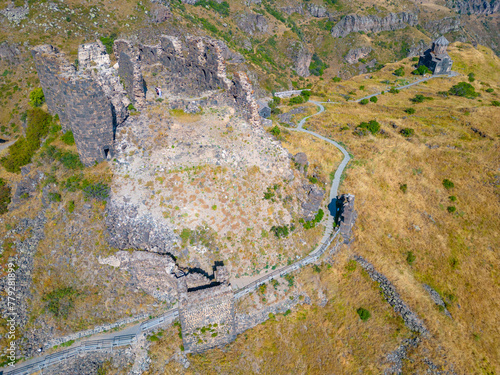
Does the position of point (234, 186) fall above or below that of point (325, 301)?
above

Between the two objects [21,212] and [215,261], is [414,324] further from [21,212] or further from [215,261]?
[21,212]

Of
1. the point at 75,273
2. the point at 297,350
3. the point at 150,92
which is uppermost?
the point at 150,92

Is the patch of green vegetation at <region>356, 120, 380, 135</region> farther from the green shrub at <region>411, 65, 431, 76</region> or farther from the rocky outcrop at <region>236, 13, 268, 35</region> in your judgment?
the rocky outcrop at <region>236, 13, 268, 35</region>

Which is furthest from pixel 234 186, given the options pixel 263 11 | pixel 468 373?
pixel 263 11

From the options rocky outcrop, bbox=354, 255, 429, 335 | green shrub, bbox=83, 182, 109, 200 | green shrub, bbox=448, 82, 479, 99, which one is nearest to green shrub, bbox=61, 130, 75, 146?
green shrub, bbox=83, 182, 109, 200

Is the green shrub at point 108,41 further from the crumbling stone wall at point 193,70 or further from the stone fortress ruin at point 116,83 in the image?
the stone fortress ruin at point 116,83

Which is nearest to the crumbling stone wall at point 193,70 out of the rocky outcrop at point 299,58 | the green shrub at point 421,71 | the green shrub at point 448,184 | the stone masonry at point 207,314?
the stone masonry at point 207,314

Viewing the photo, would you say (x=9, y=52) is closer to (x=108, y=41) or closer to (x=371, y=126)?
(x=108, y=41)
